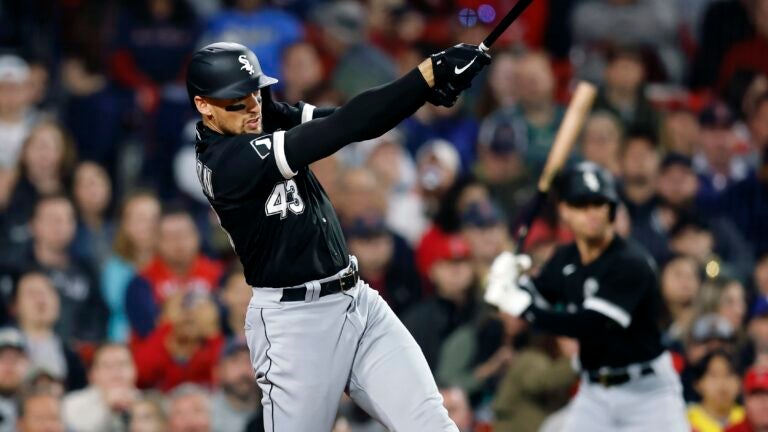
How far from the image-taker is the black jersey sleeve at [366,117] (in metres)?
4.28

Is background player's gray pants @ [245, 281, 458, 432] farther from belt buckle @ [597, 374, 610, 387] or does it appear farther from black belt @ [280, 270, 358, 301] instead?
belt buckle @ [597, 374, 610, 387]

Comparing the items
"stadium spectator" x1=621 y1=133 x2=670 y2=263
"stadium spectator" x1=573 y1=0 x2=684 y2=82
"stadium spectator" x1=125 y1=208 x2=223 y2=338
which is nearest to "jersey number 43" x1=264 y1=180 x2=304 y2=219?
"stadium spectator" x1=125 y1=208 x2=223 y2=338

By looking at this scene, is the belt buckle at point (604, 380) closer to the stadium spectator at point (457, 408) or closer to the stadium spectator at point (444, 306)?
the stadium spectator at point (457, 408)

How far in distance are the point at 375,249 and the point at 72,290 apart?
1.72 m

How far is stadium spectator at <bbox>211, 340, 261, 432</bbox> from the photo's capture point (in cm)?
710

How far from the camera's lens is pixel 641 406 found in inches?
233

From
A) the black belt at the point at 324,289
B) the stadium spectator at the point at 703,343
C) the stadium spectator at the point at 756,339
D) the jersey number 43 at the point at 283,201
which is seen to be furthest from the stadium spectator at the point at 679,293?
the jersey number 43 at the point at 283,201

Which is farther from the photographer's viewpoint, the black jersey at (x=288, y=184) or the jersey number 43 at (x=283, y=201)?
the jersey number 43 at (x=283, y=201)

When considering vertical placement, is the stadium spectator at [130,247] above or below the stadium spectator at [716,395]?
above

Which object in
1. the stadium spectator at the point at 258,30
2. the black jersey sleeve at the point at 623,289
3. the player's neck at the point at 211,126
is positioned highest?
the stadium spectator at the point at 258,30

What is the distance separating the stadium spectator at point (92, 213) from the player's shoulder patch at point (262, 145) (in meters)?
4.16

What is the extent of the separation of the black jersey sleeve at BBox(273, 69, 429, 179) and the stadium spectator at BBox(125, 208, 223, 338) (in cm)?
371


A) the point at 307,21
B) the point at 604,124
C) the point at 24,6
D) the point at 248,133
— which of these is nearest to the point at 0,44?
the point at 24,6

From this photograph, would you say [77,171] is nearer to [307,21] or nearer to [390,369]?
[307,21]
